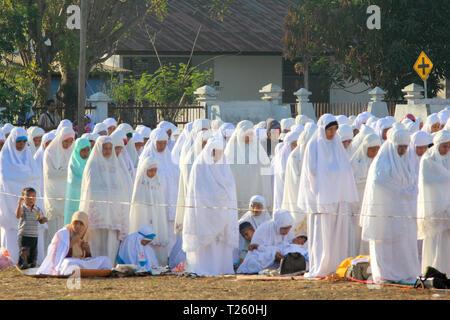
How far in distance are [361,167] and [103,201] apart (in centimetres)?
292

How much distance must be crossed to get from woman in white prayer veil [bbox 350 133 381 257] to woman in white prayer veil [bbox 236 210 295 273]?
2.30 feet

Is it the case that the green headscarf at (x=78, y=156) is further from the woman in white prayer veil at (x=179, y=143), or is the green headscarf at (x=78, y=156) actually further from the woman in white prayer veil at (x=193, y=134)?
the woman in white prayer veil at (x=179, y=143)

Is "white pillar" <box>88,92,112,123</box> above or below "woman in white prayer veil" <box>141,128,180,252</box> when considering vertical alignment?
above

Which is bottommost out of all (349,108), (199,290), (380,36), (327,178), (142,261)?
(199,290)

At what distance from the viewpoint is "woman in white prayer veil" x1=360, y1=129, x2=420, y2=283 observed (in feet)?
28.9

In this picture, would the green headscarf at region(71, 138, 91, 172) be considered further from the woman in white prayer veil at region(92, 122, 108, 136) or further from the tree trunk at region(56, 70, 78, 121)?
the tree trunk at region(56, 70, 78, 121)

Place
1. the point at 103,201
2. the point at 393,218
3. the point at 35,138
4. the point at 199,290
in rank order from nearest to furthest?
1. the point at 199,290
2. the point at 393,218
3. the point at 103,201
4. the point at 35,138

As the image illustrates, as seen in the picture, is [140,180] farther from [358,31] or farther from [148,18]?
[148,18]

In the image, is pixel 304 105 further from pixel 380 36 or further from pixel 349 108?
pixel 380 36

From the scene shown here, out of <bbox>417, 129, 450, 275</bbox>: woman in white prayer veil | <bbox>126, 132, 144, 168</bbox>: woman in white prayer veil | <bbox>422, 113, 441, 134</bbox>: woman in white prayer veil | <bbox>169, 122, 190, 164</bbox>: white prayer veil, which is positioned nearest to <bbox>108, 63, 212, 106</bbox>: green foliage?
<bbox>169, 122, 190, 164</bbox>: white prayer veil

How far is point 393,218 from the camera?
348 inches

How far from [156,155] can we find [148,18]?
1569 cm

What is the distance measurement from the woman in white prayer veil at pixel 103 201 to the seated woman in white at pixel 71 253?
Answer: 418mm

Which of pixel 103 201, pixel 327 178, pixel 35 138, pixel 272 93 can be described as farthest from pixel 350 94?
pixel 327 178
